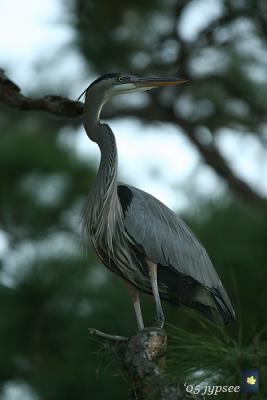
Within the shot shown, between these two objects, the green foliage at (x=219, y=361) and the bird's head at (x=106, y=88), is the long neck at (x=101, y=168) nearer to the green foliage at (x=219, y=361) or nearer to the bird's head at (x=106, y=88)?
the bird's head at (x=106, y=88)

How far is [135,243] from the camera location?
2527 mm

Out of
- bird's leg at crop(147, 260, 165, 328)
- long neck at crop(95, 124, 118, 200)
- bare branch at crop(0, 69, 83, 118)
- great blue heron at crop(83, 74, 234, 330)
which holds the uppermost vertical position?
bare branch at crop(0, 69, 83, 118)

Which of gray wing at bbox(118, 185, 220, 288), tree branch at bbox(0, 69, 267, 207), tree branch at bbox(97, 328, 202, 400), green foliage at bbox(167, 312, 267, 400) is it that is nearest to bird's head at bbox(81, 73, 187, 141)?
gray wing at bbox(118, 185, 220, 288)

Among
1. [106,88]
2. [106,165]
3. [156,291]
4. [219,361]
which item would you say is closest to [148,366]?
[219,361]

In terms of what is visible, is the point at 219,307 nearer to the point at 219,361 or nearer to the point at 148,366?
the point at 148,366

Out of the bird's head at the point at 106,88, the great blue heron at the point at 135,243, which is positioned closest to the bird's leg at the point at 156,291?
the great blue heron at the point at 135,243

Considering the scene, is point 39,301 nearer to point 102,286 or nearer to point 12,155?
point 102,286

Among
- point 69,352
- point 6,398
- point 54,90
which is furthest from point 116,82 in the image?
point 54,90

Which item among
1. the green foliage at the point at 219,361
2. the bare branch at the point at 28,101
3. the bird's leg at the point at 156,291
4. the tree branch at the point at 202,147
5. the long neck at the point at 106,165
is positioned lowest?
the green foliage at the point at 219,361

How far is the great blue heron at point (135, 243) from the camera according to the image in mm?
2506

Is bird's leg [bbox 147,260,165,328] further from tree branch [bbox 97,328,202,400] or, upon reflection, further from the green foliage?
the green foliage

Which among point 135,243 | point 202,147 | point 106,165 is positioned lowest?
point 135,243

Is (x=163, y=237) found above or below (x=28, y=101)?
below

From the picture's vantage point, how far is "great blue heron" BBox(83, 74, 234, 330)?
251cm
